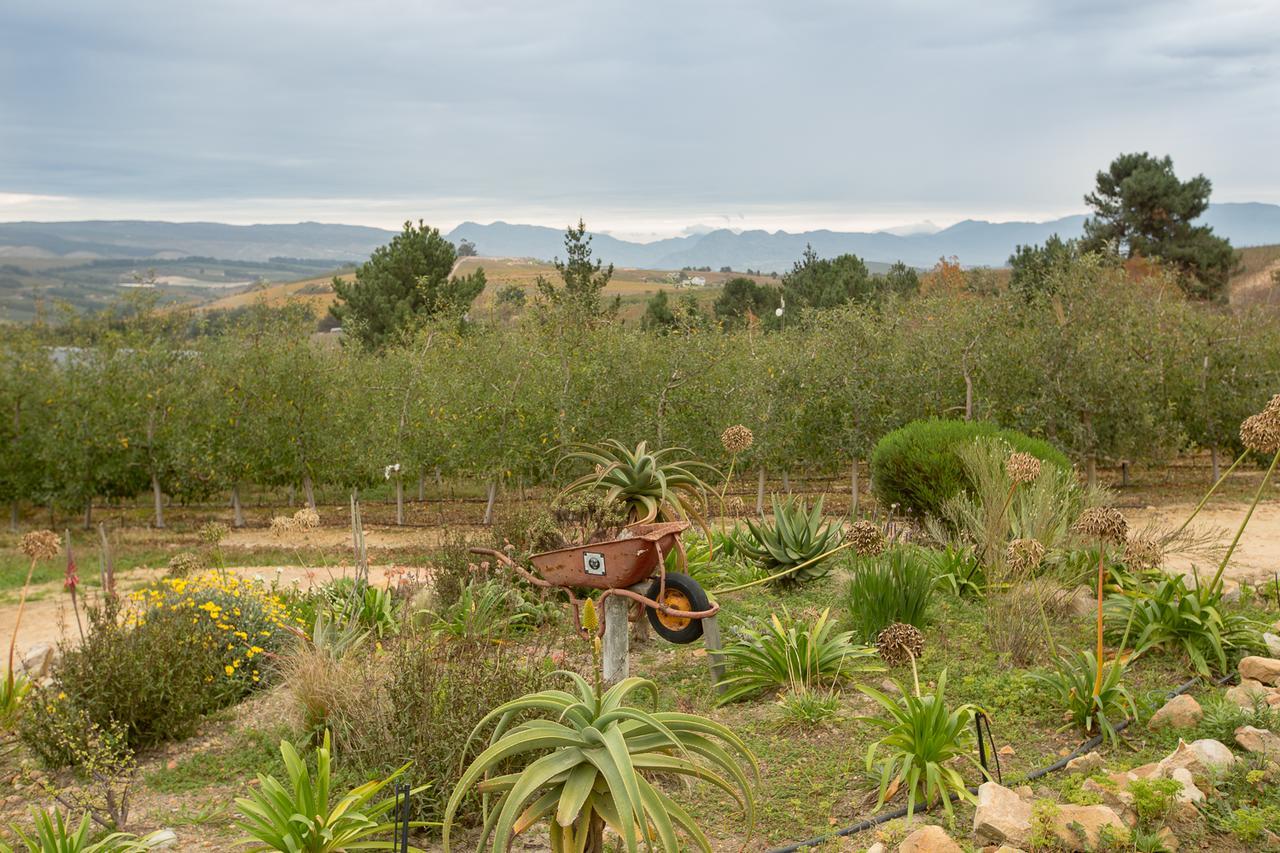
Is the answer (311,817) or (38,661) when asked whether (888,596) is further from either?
(38,661)

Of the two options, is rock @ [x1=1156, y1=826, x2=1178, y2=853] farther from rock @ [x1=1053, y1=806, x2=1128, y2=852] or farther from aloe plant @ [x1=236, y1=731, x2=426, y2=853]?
aloe plant @ [x1=236, y1=731, x2=426, y2=853]

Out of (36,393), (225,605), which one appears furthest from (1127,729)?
(36,393)

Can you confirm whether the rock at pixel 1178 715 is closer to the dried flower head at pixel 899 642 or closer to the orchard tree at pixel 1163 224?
the dried flower head at pixel 899 642

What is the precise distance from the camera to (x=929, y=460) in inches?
361

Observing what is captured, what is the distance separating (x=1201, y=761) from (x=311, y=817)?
3.65 metres

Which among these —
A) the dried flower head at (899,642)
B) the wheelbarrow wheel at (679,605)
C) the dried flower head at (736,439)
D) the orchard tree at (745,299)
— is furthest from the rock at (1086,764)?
the orchard tree at (745,299)

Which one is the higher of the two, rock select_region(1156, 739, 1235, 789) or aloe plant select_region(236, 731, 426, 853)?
rock select_region(1156, 739, 1235, 789)

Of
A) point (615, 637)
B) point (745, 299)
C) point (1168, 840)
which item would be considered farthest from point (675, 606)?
point (745, 299)

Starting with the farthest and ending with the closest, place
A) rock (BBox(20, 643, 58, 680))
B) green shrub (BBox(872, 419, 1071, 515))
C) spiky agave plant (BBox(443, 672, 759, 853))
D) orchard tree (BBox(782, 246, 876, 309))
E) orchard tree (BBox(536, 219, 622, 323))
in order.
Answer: orchard tree (BBox(782, 246, 876, 309)) → orchard tree (BBox(536, 219, 622, 323)) → green shrub (BBox(872, 419, 1071, 515)) → rock (BBox(20, 643, 58, 680)) → spiky agave plant (BBox(443, 672, 759, 853))

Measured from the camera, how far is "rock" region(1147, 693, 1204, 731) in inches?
174

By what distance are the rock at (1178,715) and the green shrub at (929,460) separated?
4.13m

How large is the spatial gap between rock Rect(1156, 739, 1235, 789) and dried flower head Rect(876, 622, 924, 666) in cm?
118

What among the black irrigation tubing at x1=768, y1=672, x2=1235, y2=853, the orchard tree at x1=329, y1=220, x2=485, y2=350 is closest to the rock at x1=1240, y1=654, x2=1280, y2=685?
the black irrigation tubing at x1=768, y1=672, x2=1235, y2=853

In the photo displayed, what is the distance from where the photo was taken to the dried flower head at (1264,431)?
4.67 metres
